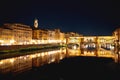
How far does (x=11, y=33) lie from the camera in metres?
68.1

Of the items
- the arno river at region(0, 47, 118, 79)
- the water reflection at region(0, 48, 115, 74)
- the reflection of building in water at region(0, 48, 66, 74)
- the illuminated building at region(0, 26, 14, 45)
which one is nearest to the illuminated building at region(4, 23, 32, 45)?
the illuminated building at region(0, 26, 14, 45)

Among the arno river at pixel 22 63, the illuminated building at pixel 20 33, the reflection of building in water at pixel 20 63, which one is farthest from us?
the illuminated building at pixel 20 33

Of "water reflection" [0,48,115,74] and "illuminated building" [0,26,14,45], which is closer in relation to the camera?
"water reflection" [0,48,115,74]

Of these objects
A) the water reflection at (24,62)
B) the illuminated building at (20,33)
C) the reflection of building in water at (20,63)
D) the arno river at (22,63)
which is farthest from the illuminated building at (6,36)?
the reflection of building in water at (20,63)

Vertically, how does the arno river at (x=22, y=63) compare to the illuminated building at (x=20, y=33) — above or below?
below

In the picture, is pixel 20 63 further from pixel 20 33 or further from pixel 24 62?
pixel 20 33

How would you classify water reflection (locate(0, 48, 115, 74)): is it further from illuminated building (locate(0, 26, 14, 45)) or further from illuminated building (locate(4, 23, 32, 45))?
illuminated building (locate(4, 23, 32, 45))

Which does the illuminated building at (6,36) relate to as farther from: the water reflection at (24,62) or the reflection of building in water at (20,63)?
the reflection of building in water at (20,63)

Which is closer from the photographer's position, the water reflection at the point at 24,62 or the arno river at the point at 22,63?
the arno river at the point at 22,63

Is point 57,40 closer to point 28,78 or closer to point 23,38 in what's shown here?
point 23,38

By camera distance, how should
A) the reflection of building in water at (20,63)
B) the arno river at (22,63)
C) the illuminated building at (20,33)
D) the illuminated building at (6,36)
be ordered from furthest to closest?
the illuminated building at (20,33), the illuminated building at (6,36), the reflection of building in water at (20,63), the arno river at (22,63)

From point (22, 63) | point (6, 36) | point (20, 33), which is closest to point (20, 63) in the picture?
point (22, 63)

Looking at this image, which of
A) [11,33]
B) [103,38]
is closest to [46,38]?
[103,38]

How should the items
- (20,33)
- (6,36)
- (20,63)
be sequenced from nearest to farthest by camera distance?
(20,63)
(6,36)
(20,33)
